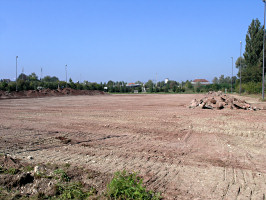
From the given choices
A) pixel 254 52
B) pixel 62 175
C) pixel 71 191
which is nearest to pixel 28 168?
pixel 62 175

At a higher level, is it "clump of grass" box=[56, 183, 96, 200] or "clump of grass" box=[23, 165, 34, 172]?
"clump of grass" box=[23, 165, 34, 172]

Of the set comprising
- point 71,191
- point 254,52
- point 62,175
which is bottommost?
point 71,191

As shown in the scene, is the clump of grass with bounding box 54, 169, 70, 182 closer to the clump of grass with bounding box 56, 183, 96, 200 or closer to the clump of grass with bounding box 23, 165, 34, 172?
the clump of grass with bounding box 56, 183, 96, 200

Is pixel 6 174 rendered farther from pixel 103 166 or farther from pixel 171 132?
pixel 171 132

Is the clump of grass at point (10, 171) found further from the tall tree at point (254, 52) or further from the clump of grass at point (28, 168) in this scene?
the tall tree at point (254, 52)

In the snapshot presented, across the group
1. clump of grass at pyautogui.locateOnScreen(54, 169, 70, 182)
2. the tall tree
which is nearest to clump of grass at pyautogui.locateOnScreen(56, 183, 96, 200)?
clump of grass at pyautogui.locateOnScreen(54, 169, 70, 182)

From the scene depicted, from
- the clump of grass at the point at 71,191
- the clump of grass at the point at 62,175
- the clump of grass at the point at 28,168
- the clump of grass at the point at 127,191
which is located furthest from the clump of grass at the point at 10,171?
the clump of grass at the point at 127,191

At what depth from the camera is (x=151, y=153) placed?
730cm

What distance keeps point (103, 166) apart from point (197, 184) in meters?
2.22

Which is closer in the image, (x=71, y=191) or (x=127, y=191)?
(x=127, y=191)

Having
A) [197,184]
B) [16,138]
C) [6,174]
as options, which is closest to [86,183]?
[6,174]

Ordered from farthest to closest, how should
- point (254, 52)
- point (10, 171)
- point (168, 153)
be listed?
point (254, 52)
point (168, 153)
point (10, 171)

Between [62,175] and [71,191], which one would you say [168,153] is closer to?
[62,175]

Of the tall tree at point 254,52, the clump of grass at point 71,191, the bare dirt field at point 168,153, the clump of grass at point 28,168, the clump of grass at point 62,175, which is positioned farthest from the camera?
the tall tree at point 254,52
